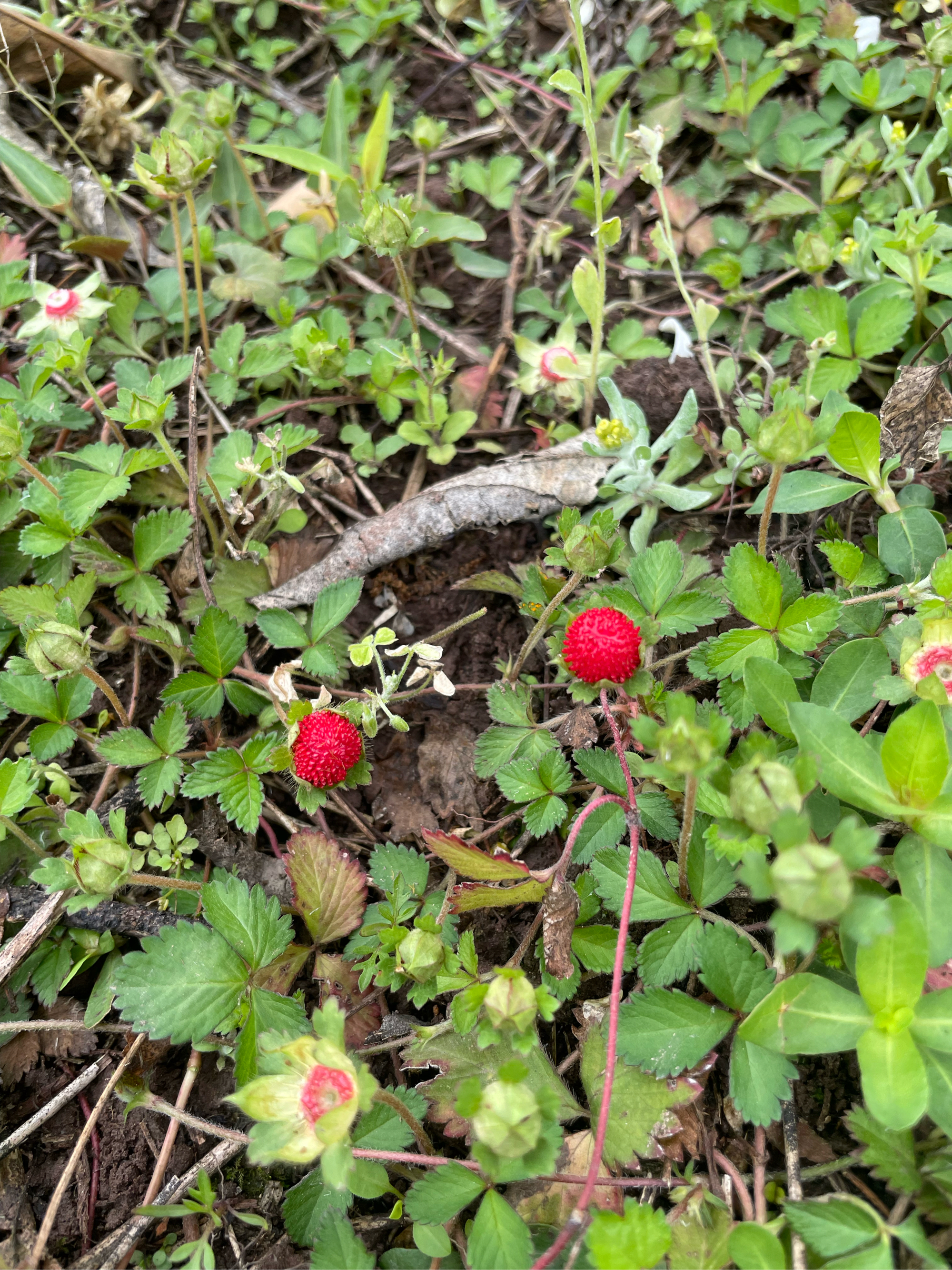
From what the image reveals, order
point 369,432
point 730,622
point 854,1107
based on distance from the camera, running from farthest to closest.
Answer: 1. point 369,432
2. point 730,622
3. point 854,1107

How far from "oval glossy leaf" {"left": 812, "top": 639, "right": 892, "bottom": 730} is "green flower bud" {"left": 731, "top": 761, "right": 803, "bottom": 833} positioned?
0.49 meters

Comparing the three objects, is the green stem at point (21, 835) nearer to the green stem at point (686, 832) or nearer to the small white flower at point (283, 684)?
the small white flower at point (283, 684)

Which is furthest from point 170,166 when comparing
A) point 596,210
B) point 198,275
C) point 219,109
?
point 596,210

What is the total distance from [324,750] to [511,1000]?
688mm

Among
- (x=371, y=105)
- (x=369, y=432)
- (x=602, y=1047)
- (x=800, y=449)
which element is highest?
(x=371, y=105)

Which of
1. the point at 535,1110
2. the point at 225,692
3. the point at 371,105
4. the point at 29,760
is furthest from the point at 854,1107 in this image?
the point at 371,105

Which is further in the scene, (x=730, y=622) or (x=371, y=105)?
(x=371, y=105)

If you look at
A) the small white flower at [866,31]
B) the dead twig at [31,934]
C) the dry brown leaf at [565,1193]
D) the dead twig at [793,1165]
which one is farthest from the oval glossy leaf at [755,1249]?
the small white flower at [866,31]

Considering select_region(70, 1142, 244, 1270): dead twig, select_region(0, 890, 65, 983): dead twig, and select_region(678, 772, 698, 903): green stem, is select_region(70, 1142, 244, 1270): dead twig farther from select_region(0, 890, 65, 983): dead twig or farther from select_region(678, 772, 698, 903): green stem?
select_region(678, 772, 698, 903): green stem

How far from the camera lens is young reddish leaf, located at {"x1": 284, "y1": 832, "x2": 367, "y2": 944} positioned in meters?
1.93

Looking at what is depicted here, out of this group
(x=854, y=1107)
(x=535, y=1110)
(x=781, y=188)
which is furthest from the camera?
(x=781, y=188)

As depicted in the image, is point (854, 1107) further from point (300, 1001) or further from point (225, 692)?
point (225, 692)

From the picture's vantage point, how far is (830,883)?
121cm

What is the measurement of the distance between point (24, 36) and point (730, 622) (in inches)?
122
